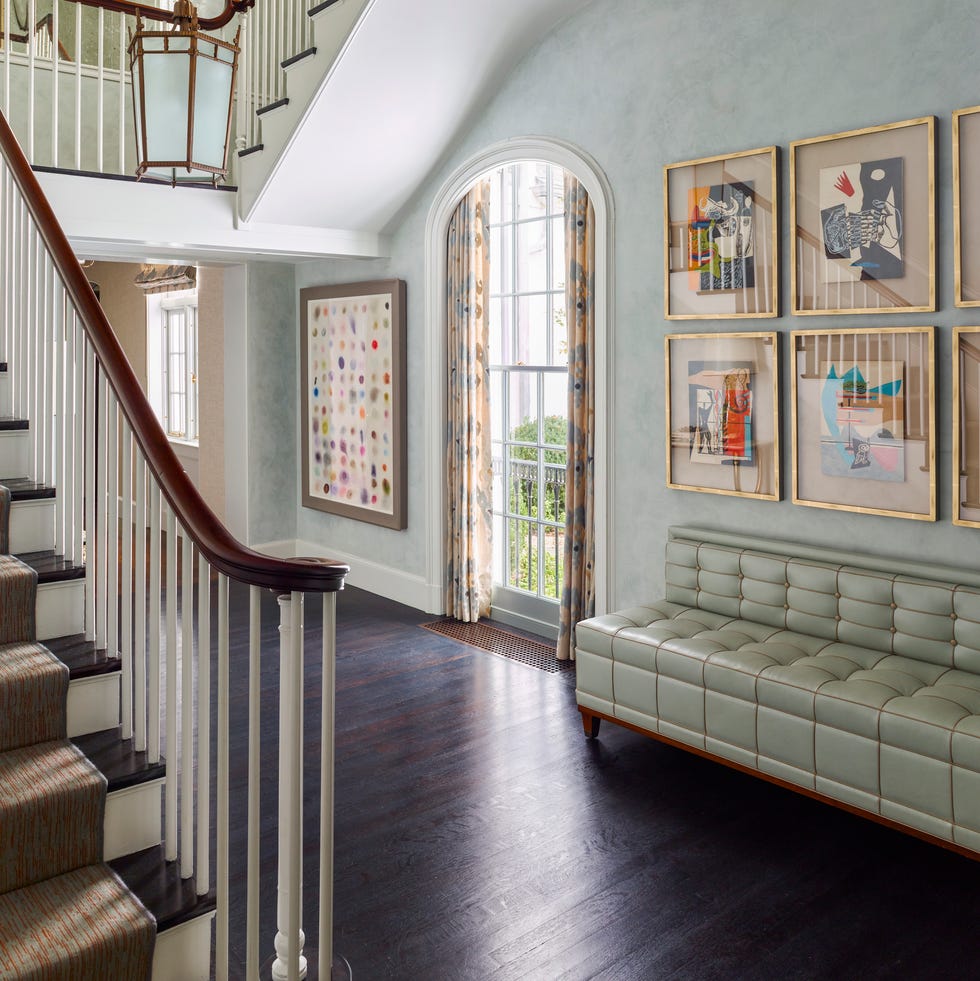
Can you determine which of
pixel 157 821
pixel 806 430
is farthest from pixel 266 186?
pixel 157 821

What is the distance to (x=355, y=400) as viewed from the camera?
6.27 m

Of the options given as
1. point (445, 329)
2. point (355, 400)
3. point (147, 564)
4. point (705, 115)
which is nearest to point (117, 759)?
point (147, 564)

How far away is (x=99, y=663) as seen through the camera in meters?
2.27

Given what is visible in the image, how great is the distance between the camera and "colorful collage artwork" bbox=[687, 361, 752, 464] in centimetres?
394

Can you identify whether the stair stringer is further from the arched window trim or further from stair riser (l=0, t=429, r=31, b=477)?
stair riser (l=0, t=429, r=31, b=477)

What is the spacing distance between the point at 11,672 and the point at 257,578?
33.0 inches

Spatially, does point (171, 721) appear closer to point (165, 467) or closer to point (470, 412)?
point (165, 467)

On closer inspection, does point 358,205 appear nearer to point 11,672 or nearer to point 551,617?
point 551,617

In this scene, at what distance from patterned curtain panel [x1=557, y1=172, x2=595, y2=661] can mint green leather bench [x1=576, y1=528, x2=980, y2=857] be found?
717mm

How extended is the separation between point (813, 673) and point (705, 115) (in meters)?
2.36

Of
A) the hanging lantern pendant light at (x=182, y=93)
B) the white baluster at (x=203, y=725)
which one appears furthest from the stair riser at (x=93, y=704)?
the hanging lantern pendant light at (x=182, y=93)

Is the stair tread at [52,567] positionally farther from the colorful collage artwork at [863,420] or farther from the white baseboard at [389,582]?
the white baseboard at [389,582]

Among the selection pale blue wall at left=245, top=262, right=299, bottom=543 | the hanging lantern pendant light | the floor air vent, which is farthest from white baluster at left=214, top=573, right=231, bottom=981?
pale blue wall at left=245, top=262, right=299, bottom=543

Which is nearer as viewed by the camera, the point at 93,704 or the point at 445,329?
the point at 93,704
